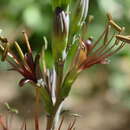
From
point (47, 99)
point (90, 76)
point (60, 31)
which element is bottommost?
point (90, 76)

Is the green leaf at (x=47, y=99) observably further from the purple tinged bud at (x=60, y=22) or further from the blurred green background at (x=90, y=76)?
the blurred green background at (x=90, y=76)

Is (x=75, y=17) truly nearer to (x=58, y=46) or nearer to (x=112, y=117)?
(x=58, y=46)

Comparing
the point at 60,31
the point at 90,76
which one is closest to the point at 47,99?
the point at 60,31

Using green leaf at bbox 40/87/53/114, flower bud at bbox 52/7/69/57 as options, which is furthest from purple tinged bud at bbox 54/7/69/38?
green leaf at bbox 40/87/53/114

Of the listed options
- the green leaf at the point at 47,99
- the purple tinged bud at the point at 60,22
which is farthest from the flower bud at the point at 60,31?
the green leaf at the point at 47,99

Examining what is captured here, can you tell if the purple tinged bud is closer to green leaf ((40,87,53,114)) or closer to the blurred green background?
green leaf ((40,87,53,114))

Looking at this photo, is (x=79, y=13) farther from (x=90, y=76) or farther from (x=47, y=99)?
(x=90, y=76)

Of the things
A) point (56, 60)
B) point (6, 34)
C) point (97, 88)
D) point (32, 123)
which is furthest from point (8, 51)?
point (97, 88)
